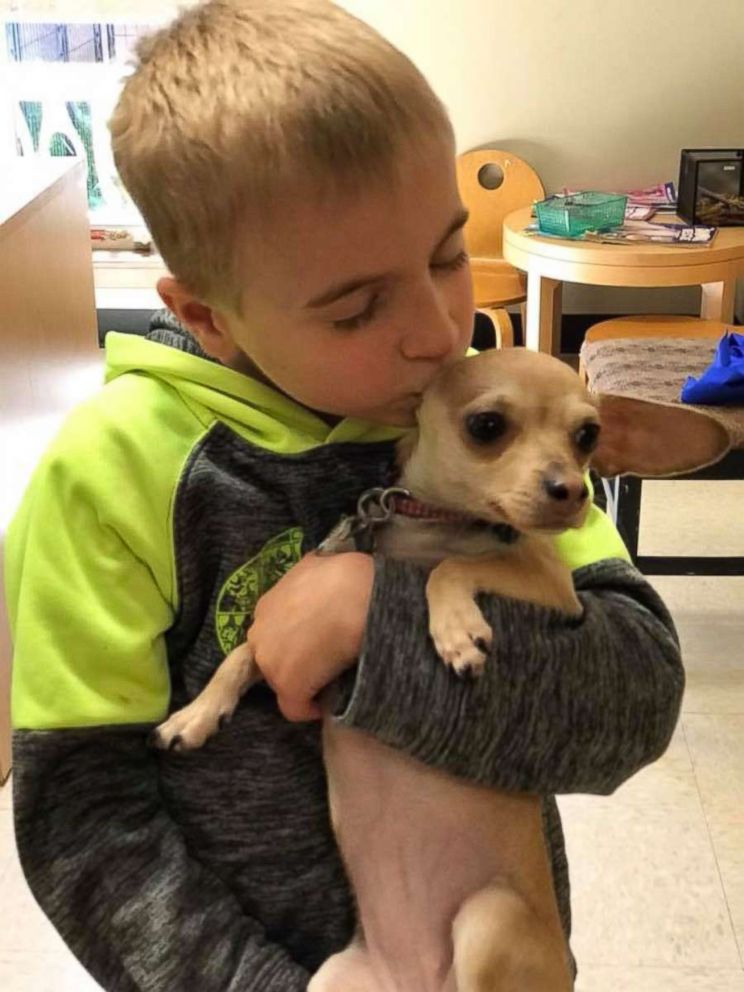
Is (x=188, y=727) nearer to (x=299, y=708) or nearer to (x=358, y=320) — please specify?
(x=299, y=708)

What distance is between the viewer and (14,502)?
7.12ft

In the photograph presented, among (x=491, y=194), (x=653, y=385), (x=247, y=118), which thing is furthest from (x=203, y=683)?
(x=491, y=194)

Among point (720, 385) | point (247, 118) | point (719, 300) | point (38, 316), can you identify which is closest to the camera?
point (247, 118)

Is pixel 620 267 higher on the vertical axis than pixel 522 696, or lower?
lower

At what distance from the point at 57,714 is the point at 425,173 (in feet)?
1.36

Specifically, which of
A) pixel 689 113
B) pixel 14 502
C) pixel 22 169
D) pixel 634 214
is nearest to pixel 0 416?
pixel 14 502

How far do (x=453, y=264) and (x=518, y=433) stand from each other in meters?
0.17

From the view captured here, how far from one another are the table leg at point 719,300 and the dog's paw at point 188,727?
2.75 m

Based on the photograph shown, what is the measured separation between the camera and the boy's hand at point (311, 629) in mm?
790

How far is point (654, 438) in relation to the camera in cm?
95

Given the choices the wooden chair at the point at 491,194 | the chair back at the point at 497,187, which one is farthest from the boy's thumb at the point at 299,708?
the chair back at the point at 497,187

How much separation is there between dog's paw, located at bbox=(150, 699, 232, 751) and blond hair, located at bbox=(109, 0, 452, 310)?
0.27m

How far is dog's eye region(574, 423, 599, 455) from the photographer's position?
0.93 metres

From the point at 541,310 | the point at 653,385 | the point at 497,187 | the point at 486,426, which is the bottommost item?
the point at 541,310
